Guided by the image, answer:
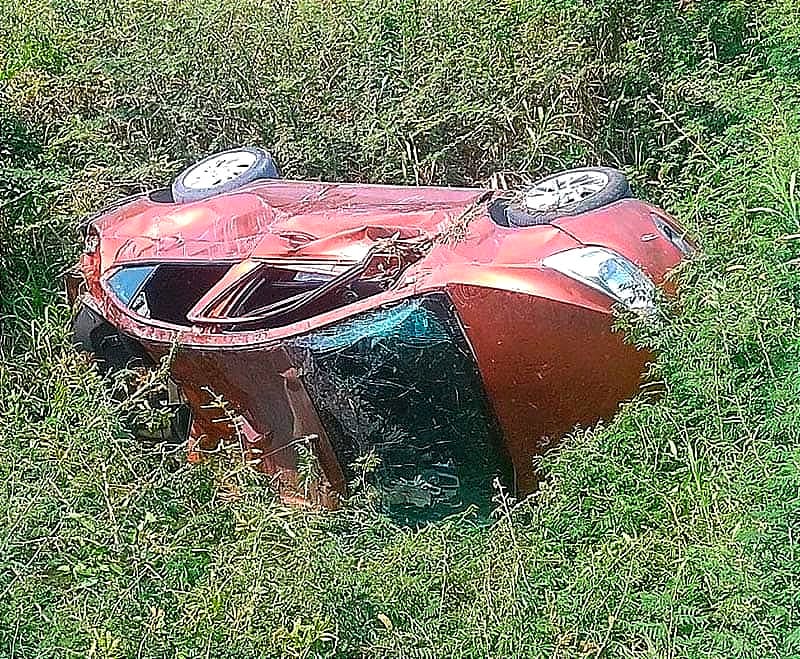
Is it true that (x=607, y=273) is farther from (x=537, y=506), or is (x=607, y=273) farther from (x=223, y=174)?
(x=223, y=174)

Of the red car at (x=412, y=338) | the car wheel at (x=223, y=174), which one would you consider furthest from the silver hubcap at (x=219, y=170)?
the red car at (x=412, y=338)

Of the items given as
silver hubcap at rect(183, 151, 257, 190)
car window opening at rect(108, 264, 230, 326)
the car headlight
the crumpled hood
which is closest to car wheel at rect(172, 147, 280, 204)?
silver hubcap at rect(183, 151, 257, 190)

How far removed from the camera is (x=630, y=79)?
653cm

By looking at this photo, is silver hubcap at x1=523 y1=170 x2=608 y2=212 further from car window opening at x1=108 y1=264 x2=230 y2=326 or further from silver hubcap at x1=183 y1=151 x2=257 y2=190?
silver hubcap at x1=183 y1=151 x2=257 y2=190

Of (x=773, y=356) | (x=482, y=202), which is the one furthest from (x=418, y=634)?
(x=482, y=202)

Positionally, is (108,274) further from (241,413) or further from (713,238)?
(713,238)

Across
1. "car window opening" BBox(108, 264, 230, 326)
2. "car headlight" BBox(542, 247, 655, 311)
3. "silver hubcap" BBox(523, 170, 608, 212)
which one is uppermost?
"car headlight" BBox(542, 247, 655, 311)

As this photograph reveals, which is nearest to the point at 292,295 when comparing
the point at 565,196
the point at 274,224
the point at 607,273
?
the point at 274,224

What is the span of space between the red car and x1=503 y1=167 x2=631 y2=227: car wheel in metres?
0.01

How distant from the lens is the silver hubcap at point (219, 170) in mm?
5914

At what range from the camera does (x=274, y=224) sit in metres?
5.21

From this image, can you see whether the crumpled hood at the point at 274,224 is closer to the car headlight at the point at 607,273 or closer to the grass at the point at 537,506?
the grass at the point at 537,506

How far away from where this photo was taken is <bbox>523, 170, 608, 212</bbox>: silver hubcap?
4824mm

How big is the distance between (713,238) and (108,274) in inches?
105
